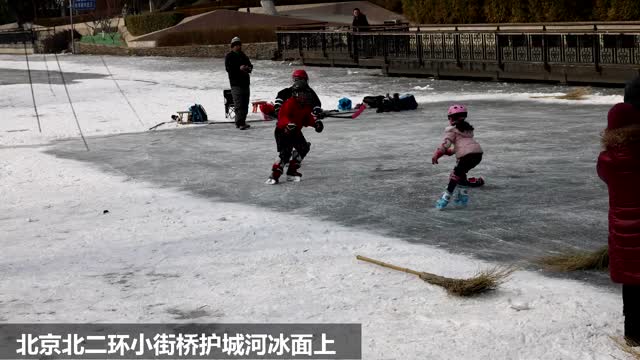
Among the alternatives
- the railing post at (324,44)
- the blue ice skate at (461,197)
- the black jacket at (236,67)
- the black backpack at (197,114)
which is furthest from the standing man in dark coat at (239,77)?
the railing post at (324,44)

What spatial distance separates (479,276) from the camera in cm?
805

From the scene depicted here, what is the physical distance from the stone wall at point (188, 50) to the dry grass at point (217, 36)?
907mm

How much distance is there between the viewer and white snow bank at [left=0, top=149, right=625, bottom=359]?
6.93 metres

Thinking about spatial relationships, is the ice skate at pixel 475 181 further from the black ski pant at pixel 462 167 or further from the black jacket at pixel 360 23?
the black jacket at pixel 360 23

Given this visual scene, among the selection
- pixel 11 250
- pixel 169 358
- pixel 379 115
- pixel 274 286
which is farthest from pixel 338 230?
pixel 379 115

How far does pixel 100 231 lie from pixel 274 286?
130 inches

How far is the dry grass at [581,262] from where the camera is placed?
853 centimetres

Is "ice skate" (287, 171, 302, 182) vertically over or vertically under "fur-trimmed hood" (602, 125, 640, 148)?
under

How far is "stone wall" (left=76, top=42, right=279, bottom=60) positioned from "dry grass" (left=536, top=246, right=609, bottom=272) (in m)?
38.1

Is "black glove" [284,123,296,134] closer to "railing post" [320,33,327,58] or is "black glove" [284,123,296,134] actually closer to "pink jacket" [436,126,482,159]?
"pink jacket" [436,126,482,159]

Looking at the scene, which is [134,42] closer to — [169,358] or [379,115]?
[379,115]

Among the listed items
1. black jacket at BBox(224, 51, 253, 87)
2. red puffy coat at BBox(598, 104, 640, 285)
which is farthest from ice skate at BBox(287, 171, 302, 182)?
red puffy coat at BBox(598, 104, 640, 285)

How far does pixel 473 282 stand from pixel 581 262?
124 cm

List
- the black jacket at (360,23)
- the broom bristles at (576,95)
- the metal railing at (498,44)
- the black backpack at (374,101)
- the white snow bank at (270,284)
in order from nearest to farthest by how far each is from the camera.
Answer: the white snow bank at (270,284)
the black backpack at (374,101)
the broom bristles at (576,95)
the metal railing at (498,44)
the black jacket at (360,23)
